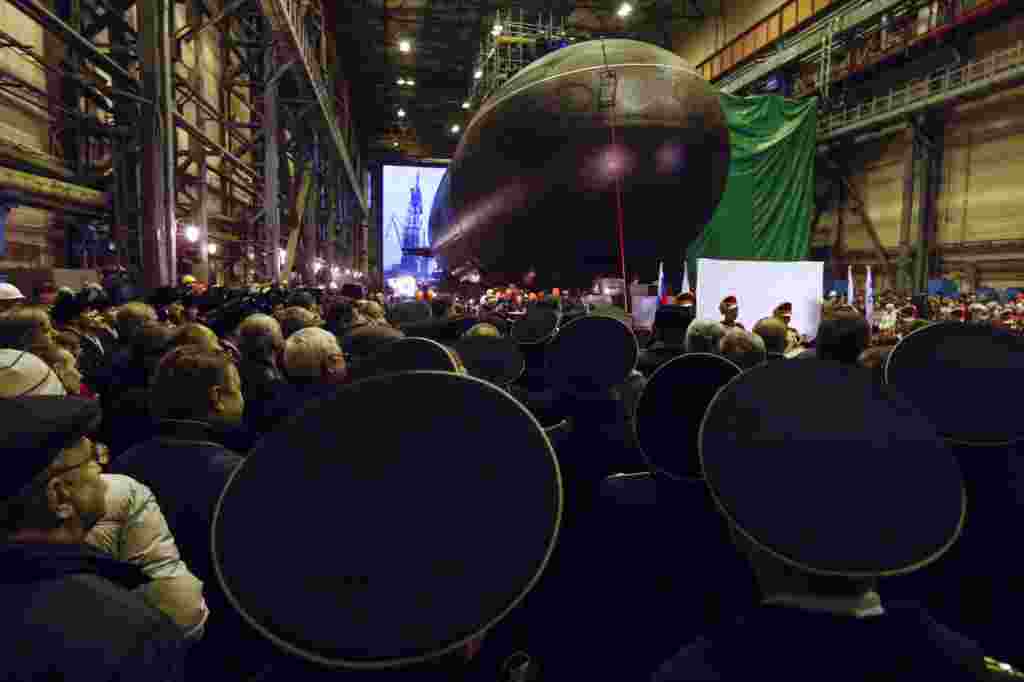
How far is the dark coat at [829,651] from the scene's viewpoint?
2.72ft

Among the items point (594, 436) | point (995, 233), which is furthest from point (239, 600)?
point (995, 233)

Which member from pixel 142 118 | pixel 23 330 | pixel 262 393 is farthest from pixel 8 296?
pixel 262 393

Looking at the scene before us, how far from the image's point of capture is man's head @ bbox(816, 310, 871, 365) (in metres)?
2.58

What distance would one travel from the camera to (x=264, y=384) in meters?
3.38

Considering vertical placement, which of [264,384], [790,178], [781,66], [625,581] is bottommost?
[625,581]

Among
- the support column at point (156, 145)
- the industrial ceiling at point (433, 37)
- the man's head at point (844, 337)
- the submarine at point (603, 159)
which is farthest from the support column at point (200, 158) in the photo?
the industrial ceiling at point (433, 37)

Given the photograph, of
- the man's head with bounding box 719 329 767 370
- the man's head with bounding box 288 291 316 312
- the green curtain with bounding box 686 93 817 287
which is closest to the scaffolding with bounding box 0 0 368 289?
the man's head with bounding box 288 291 316 312

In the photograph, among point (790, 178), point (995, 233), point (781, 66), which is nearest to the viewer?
point (995, 233)

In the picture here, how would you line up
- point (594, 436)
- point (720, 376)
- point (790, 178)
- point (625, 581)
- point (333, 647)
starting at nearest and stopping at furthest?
point (333, 647) < point (720, 376) < point (625, 581) < point (594, 436) < point (790, 178)

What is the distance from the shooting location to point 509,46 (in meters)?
21.1

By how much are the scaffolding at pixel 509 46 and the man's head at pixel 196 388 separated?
19.5 metres

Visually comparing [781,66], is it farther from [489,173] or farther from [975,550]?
[975,550]

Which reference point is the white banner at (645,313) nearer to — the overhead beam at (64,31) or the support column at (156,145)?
the support column at (156,145)

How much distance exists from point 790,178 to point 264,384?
909 inches
